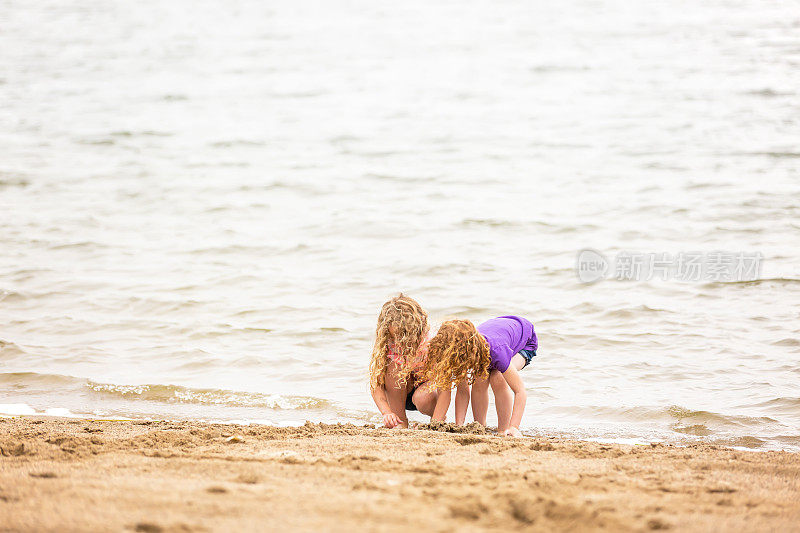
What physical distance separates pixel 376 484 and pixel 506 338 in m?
1.68

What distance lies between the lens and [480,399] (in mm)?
4270

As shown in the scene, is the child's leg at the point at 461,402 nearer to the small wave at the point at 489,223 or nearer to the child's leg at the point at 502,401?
the child's leg at the point at 502,401

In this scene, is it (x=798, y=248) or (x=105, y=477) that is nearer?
(x=105, y=477)

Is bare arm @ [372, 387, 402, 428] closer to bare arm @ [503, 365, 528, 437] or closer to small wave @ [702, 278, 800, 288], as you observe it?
bare arm @ [503, 365, 528, 437]

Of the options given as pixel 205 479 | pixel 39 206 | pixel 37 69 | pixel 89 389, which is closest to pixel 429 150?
pixel 39 206

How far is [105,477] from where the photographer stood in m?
2.80

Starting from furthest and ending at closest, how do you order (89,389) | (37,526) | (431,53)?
1. (431,53)
2. (89,389)
3. (37,526)

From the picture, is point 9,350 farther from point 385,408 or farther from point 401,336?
point 401,336

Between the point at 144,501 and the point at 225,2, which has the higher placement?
the point at 225,2

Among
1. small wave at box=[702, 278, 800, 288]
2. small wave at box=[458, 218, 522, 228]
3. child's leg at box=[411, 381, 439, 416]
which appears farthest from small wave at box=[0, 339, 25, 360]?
small wave at box=[702, 278, 800, 288]

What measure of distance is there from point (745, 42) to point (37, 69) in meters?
15.4

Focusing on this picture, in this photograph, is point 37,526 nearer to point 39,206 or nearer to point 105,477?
point 105,477

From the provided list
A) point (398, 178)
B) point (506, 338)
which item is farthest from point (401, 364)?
point (398, 178)

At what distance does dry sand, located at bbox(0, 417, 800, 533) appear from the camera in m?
2.38
